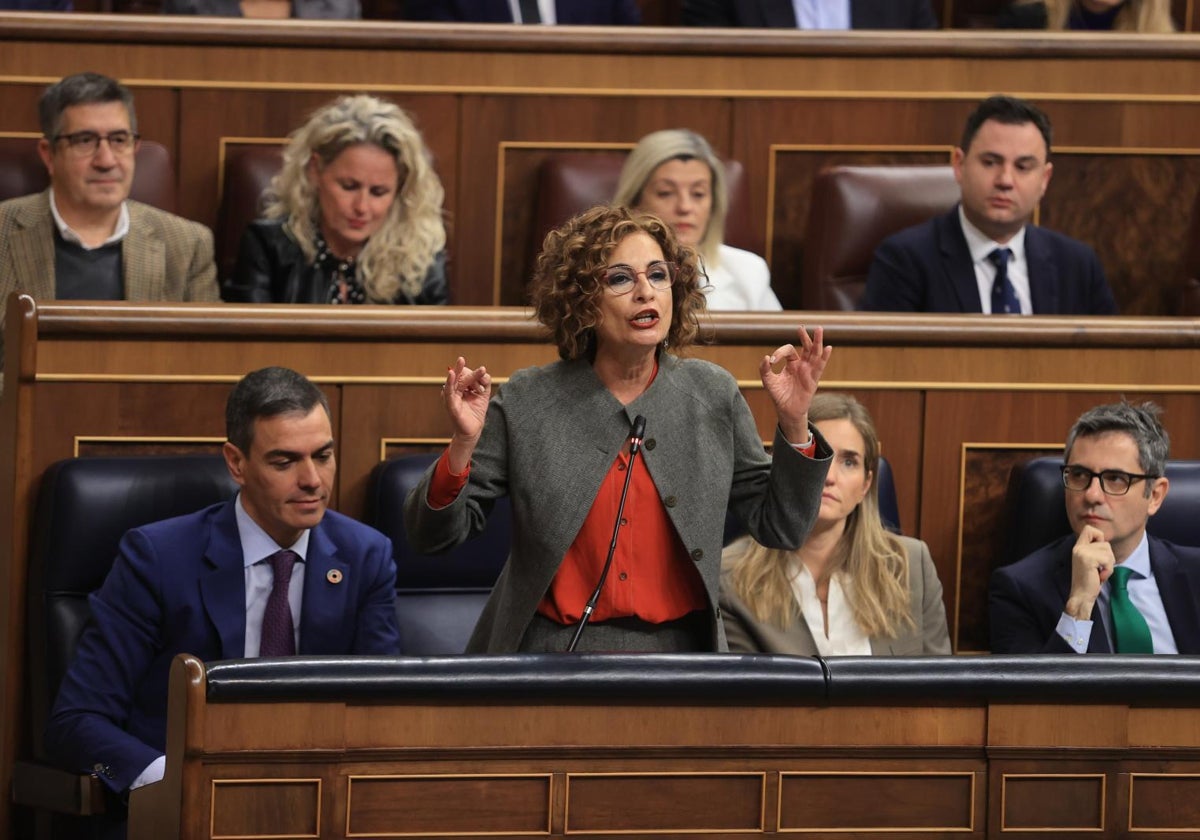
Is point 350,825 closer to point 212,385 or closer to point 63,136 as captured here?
point 212,385

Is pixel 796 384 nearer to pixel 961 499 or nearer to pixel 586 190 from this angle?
pixel 961 499

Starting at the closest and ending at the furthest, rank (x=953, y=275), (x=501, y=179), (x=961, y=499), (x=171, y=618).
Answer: (x=171, y=618) → (x=961, y=499) → (x=953, y=275) → (x=501, y=179)

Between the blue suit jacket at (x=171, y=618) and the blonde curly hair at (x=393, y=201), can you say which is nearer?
the blue suit jacket at (x=171, y=618)

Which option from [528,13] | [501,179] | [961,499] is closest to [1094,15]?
[528,13]

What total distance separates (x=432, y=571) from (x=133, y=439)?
300 millimetres

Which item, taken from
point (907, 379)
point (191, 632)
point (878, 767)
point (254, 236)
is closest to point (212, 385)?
point (191, 632)

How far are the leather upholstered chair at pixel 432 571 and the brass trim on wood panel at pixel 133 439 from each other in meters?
0.16

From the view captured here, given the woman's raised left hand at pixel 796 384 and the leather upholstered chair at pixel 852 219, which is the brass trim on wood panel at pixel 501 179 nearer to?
the leather upholstered chair at pixel 852 219

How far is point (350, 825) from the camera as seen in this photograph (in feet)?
3.70

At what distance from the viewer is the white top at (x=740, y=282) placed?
2.25 metres

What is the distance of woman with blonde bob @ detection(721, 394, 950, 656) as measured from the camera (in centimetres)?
167

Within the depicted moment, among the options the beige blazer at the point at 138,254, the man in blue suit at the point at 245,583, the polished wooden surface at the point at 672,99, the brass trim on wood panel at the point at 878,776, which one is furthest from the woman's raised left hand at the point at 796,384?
the polished wooden surface at the point at 672,99

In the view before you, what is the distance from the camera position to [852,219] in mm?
2369

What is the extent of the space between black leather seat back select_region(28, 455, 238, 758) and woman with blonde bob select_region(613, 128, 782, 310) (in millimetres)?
770
